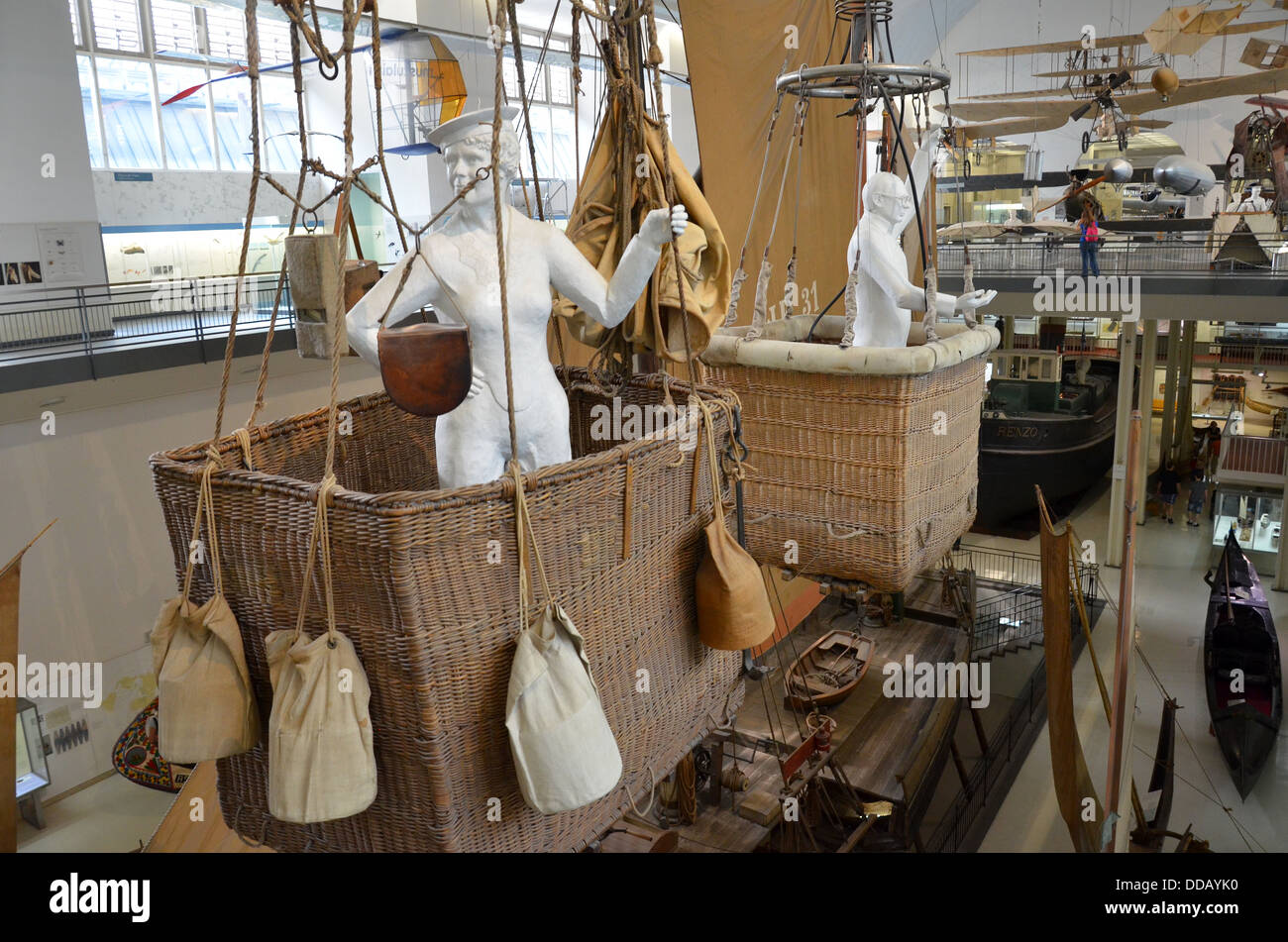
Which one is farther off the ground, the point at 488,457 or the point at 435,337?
the point at 435,337

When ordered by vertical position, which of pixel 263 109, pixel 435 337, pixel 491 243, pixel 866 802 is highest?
pixel 263 109

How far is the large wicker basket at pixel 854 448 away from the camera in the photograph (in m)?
2.95

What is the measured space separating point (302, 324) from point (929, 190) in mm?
3170

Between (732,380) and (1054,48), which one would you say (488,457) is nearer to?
(732,380)

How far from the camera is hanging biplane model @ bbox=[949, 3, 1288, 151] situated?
283 inches

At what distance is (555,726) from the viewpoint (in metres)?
1.38

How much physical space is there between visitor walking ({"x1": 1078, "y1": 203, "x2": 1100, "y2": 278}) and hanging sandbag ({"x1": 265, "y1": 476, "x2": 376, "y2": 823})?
7561 millimetres

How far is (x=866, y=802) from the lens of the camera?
212 inches

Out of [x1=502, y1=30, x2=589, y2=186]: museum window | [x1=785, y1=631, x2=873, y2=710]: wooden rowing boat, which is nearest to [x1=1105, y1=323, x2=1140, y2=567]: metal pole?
[x1=785, y1=631, x2=873, y2=710]: wooden rowing boat

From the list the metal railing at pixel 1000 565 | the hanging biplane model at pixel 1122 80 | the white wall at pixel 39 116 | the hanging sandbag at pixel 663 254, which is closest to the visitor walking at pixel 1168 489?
the metal railing at pixel 1000 565

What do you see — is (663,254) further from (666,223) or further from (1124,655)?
(1124,655)

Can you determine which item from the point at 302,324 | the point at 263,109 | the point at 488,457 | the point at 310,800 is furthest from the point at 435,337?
the point at 263,109

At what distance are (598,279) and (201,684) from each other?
107 centimetres

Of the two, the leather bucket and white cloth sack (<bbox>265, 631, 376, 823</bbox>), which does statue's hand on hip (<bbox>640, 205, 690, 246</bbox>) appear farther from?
white cloth sack (<bbox>265, 631, 376, 823</bbox>)
